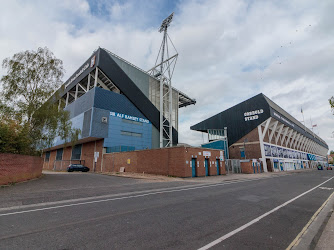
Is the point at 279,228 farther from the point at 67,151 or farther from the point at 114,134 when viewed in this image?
the point at 67,151

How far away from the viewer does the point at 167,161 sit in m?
23.3

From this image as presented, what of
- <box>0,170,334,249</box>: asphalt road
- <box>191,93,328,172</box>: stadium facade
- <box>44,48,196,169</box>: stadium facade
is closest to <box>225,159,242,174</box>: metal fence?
<box>191,93,328,172</box>: stadium facade

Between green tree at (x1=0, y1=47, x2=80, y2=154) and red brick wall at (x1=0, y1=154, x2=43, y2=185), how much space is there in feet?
3.13

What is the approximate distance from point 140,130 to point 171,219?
3527 cm

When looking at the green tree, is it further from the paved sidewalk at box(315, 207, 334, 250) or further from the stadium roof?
the stadium roof

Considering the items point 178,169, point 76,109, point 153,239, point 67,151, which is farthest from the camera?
point 67,151

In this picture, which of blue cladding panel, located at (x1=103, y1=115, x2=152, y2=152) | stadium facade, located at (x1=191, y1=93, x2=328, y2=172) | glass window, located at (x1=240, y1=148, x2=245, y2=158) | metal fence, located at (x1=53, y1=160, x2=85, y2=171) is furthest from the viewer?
glass window, located at (x1=240, y1=148, x2=245, y2=158)

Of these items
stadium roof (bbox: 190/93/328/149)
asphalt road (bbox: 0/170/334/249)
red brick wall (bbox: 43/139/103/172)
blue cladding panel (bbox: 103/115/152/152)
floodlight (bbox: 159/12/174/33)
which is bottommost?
asphalt road (bbox: 0/170/334/249)

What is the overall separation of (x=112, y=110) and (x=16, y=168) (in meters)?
23.5

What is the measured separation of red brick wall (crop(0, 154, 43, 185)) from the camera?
13047 mm

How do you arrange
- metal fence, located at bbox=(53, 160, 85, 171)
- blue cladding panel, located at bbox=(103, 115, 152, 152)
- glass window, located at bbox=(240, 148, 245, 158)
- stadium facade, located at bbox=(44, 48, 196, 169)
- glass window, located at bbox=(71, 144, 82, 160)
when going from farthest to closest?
glass window, located at bbox=(240, 148, 245, 158) → glass window, located at bbox=(71, 144, 82, 160) → metal fence, located at bbox=(53, 160, 85, 171) → blue cladding panel, located at bbox=(103, 115, 152, 152) → stadium facade, located at bbox=(44, 48, 196, 169)

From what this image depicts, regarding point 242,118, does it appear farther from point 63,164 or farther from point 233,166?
point 63,164

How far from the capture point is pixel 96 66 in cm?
3672

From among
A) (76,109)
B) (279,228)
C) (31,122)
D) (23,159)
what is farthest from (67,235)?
(76,109)
